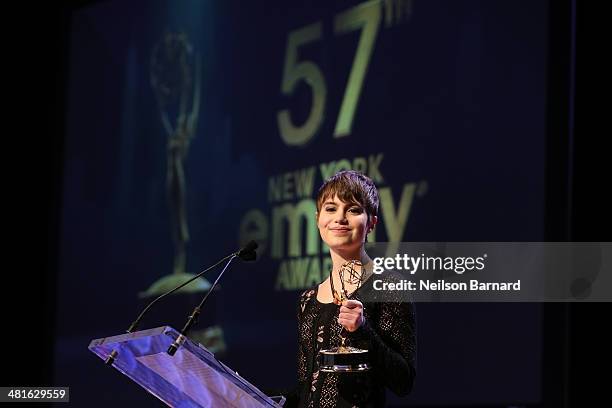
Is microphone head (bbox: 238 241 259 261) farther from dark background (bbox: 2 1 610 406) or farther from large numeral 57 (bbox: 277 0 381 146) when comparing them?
dark background (bbox: 2 1 610 406)

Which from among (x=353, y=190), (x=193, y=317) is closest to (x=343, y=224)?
(x=353, y=190)

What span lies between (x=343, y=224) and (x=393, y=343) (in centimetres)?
36

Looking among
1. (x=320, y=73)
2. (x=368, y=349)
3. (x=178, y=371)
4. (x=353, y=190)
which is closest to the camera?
(x=178, y=371)

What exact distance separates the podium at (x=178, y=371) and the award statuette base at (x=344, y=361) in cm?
17

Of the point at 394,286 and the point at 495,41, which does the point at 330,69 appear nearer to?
the point at 495,41

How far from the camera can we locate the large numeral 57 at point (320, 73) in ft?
14.9

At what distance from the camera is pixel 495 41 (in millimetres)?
4000

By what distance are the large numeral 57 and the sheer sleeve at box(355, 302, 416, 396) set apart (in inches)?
82.8

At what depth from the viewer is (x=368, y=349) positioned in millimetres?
2375

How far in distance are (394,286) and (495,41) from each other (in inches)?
70.8

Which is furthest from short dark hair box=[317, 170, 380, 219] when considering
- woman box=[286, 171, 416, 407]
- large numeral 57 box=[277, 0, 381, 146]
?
large numeral 57 box=[277, 0, 381, 146]

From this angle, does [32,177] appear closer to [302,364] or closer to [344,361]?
[302,364]

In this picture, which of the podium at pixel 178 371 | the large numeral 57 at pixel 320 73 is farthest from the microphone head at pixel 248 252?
the large numeral 57 at pixel 320 73

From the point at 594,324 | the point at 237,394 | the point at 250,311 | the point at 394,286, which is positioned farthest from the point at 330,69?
the point at 237,394
